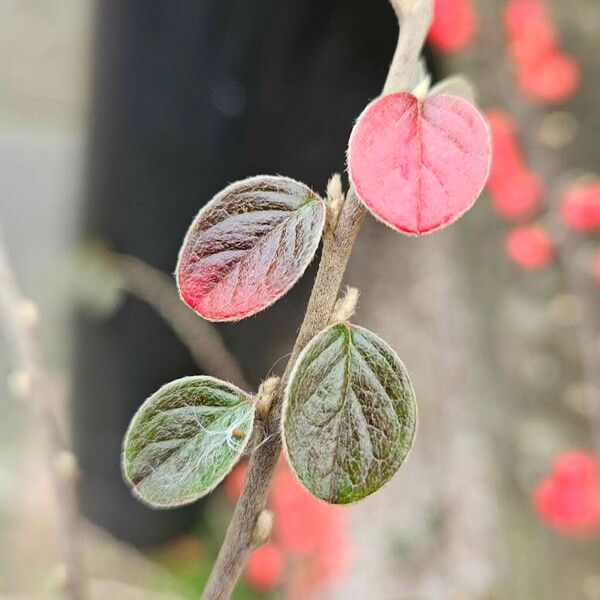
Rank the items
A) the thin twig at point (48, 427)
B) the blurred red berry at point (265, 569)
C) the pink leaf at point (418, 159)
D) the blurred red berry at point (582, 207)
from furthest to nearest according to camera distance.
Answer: the blurred red berry at point (265, 569) < the blurred red berry at point (582, 207) < the thin twig at point (48, 427) < the pink leaf at point (418, 159)

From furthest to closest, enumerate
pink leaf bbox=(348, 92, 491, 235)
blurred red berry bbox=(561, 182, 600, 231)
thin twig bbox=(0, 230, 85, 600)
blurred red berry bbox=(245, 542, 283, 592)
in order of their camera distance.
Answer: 1. blurred red berry bbox=(245, 542, 283, 592)
2. blurred red berry bbox=(561, 182, 600, 231)
3. thin twig bbox=(0, 230, 85, 600)
4. pink leaf bbox=(348, 92, 491, 235)

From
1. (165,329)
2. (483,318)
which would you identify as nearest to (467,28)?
(483,318)

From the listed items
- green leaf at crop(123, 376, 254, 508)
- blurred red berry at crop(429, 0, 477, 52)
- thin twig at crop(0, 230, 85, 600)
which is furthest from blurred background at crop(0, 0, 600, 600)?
green leaf at crop(123, 376, 254, 508)

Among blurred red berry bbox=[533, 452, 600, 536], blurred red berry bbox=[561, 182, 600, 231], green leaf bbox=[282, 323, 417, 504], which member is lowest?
blurred red berry bbox=[533, 452, 600, 536]

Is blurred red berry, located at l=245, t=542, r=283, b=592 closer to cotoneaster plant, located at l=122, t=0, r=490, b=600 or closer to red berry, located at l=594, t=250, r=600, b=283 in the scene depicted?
red berry, located at l=594, t=250, r=600, b=283

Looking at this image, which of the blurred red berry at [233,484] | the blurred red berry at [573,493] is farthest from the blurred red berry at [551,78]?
the blurred red berry at [233,484]

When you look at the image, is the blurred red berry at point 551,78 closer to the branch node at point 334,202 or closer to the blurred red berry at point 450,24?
the blurred red berry at point 450,24

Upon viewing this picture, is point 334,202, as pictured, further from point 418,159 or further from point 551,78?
point 551,78
